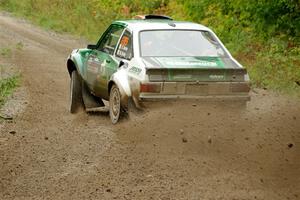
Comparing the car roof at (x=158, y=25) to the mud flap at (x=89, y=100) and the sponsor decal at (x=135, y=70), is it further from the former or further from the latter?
the mud flap at (x=89, y=100)

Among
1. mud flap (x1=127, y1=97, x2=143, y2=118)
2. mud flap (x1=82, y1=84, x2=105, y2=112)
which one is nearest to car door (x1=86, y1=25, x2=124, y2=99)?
mud flap (x1=82, y1=84, x2=105, y2=112)

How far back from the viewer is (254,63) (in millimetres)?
15430

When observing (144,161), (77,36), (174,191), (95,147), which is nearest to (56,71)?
(77,36)

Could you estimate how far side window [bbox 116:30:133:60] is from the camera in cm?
923

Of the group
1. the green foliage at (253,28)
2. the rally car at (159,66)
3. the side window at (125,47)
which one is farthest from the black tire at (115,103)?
the green foliage at (253,28)

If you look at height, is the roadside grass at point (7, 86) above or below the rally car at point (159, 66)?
below

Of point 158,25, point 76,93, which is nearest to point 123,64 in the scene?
point 158,25

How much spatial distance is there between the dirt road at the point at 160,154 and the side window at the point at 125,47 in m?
0.98

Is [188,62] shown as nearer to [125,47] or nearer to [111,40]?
[125,47]

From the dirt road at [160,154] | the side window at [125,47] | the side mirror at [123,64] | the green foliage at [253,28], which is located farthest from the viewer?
the green foliage at [253,28]

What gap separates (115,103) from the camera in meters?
9.30

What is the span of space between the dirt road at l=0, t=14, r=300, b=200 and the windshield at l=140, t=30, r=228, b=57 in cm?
88

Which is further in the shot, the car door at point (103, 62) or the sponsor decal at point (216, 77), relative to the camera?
the car door at point (103, 62)

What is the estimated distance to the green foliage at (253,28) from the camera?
48.1 feet
